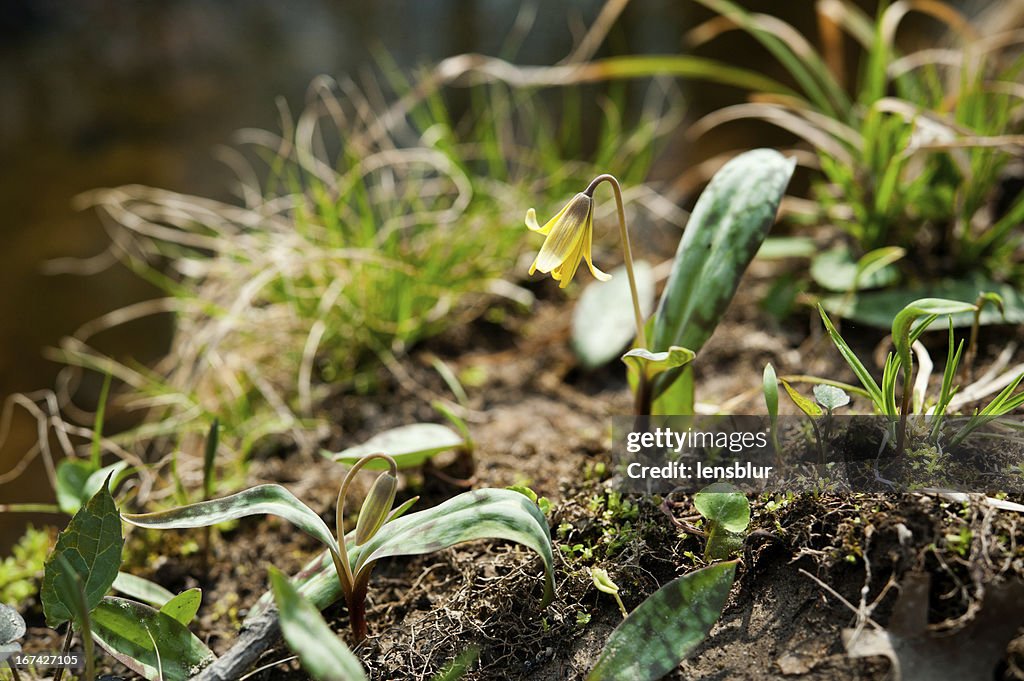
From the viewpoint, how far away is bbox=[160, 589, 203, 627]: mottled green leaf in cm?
116

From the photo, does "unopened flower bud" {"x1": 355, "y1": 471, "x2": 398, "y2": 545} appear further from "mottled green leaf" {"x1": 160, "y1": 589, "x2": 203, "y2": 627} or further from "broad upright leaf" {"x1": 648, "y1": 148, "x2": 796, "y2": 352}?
"broad upright leaf" {"x1": 648, "y1": 148, "x2": 796, "y2": 352}

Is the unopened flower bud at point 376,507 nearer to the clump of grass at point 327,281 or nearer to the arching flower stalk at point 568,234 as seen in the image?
the arching flower stalk at point 568,234

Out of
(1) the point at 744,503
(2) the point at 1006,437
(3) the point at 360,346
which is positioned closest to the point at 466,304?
(3) the point at 360,346

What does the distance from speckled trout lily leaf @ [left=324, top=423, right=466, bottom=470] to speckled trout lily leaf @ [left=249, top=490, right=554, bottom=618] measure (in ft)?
Result: 0.68

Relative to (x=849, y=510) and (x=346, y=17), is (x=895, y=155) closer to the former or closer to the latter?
Answer: (x=849, y=510)

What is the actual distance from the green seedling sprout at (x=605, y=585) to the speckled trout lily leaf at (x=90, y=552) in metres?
0.64

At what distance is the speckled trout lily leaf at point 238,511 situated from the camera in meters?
1.10

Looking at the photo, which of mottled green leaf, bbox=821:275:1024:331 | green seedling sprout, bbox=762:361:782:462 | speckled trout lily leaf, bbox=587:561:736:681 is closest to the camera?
speckled trout lily leaf, bbox=587:561:736:681

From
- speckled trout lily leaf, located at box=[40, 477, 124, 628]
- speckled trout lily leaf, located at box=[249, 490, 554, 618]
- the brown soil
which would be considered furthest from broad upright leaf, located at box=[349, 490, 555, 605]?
speckled trout lily leaf, located at box=[40, 477, 124, 628]

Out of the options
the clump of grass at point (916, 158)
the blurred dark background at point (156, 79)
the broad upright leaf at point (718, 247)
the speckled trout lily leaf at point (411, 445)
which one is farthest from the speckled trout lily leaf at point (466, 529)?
the blurred dark background at point (156, 79)

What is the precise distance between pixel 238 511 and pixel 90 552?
0.69ft

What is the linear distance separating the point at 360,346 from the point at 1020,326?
1.42 meters

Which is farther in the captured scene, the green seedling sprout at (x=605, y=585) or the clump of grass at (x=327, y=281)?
the clump of grass at (x=327, y=281)

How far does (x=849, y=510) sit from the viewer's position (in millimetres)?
1093
